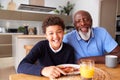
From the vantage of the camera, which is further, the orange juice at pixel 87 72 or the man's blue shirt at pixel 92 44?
the man's blue shirt at pixel 92 44

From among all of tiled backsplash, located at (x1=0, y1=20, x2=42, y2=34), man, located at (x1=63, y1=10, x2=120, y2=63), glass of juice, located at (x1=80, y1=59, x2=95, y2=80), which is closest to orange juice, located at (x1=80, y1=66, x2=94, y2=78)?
glass of juice, located at (x1=80, y1=59, x2=95, y2=80)

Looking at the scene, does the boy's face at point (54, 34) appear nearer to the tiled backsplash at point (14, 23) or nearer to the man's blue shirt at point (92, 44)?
the man's blue shirt at point (92, 44)

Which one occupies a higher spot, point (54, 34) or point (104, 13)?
point (104, 13)

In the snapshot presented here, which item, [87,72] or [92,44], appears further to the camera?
[92,44]

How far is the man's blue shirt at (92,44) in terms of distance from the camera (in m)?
1.56

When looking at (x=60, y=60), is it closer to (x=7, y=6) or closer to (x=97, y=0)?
(x=97, y=0)

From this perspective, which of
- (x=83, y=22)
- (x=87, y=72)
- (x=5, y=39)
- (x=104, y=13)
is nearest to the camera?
(x=87, y=72)

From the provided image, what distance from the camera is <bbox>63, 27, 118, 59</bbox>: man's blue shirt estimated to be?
61.2 inches

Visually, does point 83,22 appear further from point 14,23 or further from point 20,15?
point 14,23

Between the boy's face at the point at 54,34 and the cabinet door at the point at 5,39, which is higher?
the boy's face at the point at 54,34

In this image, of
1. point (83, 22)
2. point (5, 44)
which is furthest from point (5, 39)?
point (83, 22)

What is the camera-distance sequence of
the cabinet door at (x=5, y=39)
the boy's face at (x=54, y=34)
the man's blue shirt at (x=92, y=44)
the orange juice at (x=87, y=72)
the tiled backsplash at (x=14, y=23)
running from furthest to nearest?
1. the tiled backsplash at (x=14, y=23)
2. the cabinet door at (x=5, y=39)
3. the man's blue shirt at (x=92, y=44)
4. the boy's face at (x=54, y=34)
5. the orange juice at (x=87, y=72)

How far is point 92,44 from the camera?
62.1 inches

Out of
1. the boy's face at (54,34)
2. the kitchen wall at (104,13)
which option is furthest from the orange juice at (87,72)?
the kitchen wall at (104,13)
